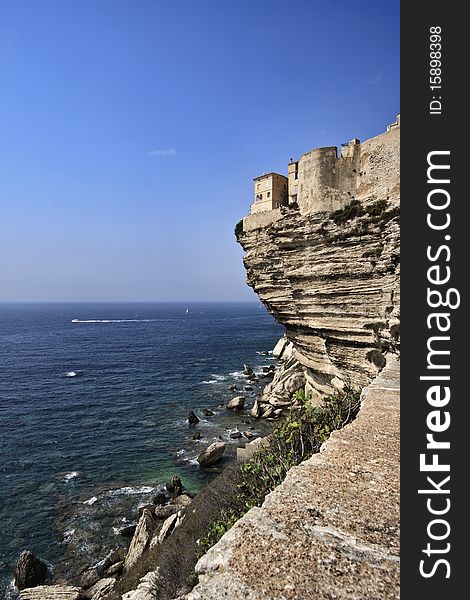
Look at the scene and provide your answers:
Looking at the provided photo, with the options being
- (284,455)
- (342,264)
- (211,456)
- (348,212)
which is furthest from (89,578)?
(348,212)

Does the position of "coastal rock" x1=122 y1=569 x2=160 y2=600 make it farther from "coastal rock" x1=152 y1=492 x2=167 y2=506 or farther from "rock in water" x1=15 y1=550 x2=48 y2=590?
"coastal rock" x1=152 y1=492 x2=167 y2=506

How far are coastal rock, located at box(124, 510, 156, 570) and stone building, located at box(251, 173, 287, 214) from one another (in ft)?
61.8

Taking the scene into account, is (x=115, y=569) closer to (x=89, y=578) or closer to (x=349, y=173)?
(x=89, y=578)

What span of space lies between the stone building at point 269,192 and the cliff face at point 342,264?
5.51 feet

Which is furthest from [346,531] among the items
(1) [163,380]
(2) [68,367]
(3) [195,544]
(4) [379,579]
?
(2) [68,367]

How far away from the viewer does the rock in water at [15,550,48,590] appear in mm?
14180

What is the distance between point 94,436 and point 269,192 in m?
22.7

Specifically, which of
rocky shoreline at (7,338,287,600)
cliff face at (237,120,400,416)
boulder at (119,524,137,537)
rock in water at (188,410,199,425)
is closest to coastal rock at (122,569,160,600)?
rocky shoreline at (7,338,287,600)

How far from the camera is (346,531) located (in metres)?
3.62

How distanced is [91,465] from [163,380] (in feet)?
67.3

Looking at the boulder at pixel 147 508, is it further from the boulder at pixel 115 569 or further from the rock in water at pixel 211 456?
the rock in water at pixel 211 456

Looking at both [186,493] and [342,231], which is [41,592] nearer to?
[186,493]

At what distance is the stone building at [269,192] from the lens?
941 inches

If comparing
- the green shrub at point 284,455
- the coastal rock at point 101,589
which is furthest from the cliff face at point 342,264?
the coastal rock at point 101,589
